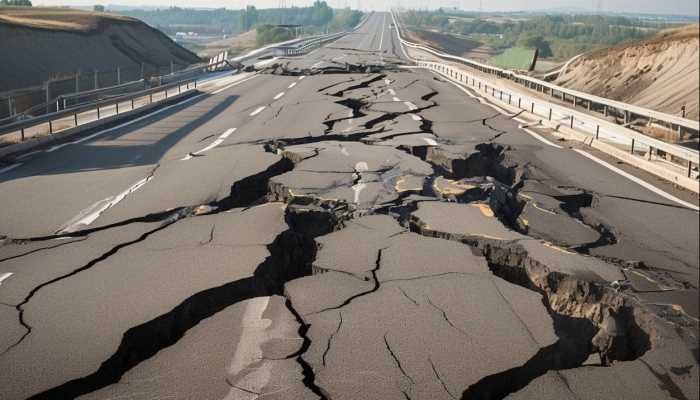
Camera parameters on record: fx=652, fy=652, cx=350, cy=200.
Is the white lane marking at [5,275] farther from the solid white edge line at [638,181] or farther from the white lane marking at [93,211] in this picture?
the solid white edge line at [638,181]

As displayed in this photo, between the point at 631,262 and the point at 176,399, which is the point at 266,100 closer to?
the point at 631,262

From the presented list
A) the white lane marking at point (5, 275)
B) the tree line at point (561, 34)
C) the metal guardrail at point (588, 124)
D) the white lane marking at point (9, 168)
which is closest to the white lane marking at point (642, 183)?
the metal guardrail at point (588, 124)

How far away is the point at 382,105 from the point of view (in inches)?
674

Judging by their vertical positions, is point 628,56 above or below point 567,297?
above

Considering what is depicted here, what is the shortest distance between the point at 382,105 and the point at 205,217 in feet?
34.5

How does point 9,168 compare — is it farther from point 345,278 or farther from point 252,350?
point 252,350

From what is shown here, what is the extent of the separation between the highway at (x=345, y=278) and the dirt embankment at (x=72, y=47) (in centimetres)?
2357

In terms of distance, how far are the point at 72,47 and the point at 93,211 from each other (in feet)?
111

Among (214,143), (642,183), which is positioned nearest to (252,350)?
(642,183)

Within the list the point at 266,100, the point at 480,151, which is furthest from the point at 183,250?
the point at 266,100

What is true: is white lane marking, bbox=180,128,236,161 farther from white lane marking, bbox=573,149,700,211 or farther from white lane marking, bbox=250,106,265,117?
white lane marking, bbox=573,149,700,211

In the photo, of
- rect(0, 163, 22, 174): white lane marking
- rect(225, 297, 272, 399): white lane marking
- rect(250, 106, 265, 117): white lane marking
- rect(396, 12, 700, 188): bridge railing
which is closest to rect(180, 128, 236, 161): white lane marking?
rect(250, 106, 265, 117): white lane marking

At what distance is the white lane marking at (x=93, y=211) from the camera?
22.9ft

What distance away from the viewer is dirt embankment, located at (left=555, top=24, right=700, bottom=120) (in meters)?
17.1
